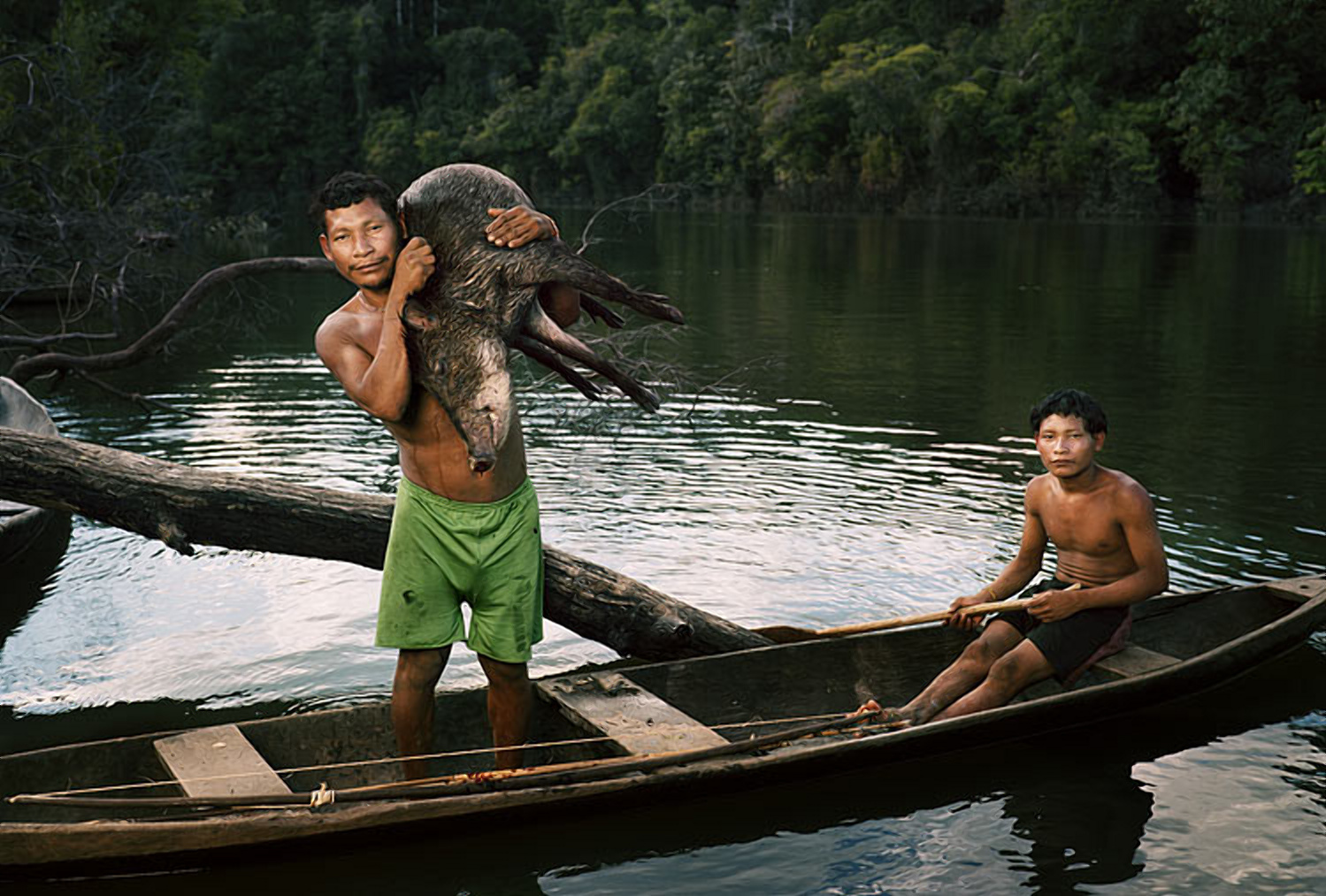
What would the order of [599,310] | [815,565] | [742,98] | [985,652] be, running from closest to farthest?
[599,310]
[985,652]
[815,565]
[742,98]

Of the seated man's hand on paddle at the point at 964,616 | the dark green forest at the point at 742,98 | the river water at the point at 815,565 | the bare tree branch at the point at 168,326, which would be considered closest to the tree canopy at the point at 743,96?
the dark green forest at the point at 742,98

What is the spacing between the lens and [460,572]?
4.20 meters

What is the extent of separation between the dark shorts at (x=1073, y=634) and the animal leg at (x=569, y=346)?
2.06 metres

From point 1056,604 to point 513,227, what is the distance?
2.74 m

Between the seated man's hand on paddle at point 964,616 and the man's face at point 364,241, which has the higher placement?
the man's face at point 364,241

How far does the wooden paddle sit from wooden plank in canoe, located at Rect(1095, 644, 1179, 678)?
1.31 ft

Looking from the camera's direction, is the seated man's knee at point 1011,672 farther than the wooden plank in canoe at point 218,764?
Yes

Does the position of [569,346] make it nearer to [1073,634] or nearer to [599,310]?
[599,310]

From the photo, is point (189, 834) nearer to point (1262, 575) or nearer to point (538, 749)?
point (538, 749)

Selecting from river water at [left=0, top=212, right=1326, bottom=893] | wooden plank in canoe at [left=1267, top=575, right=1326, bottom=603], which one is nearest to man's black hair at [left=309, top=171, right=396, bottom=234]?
river water at [left=0, top=212, right=1326, bottom=893]

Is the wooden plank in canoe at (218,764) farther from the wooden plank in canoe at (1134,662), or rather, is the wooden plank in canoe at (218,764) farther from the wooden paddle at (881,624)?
the wooden plank in canoe at (1134,662)

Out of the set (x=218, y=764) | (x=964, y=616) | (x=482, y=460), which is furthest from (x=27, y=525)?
(x=964, y=616)

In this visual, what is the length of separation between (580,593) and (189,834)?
2.10m

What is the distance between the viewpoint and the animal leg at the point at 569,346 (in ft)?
13.5
